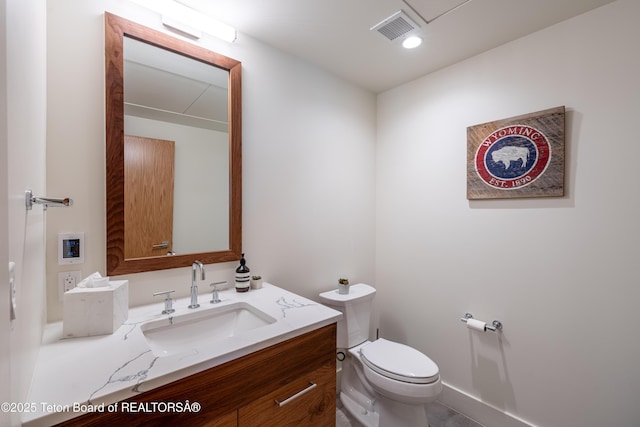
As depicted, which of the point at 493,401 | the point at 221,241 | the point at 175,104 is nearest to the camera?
the point at 175,104

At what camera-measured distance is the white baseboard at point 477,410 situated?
1657 millimetres

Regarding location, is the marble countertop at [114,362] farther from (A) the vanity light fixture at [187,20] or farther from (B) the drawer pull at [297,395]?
(A) the vanity light fixture at [187,20]

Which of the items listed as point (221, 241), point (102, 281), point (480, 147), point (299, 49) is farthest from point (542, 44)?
point (102, 281)

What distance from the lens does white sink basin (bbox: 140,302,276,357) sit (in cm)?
112

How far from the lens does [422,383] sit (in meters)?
1.44

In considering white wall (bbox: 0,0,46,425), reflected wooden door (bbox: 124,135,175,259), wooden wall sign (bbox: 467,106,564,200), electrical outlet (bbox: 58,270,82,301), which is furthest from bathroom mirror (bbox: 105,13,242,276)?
wooden wall sign (bbox: 467,106,564,200)

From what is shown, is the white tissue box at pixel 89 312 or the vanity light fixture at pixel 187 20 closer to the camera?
the white tissue box at pixel 89 312

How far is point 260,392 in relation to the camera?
94 cm

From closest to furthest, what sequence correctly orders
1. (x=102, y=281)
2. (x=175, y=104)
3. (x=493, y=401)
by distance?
(x=102, y=281)
(x=175, y=104)
(x=493, y=401)

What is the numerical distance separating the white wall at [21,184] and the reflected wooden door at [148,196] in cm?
29

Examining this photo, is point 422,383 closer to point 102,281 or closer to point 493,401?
point 493,401

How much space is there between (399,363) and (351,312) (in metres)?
0.44

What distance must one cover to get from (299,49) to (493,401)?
256cm

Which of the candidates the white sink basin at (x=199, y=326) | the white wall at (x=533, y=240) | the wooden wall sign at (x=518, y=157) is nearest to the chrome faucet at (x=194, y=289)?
the white sink basin at (x=199, y=326)
